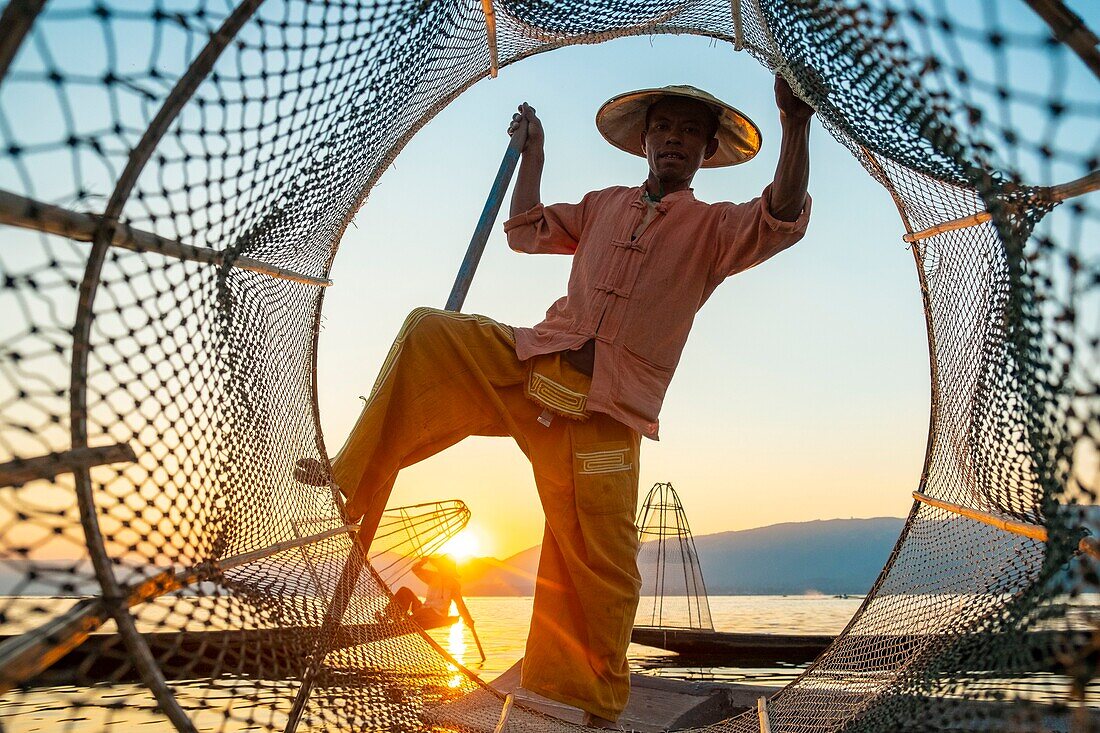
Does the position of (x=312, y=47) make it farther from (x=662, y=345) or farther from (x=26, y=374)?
(x=662, y=345)

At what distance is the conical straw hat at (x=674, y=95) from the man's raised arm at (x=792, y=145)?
0.54 metres

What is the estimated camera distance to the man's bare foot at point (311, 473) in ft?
8.28

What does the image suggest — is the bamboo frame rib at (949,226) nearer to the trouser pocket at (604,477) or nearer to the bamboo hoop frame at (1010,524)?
the bamboo hoop frame at (1010,524)

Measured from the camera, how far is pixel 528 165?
3098 mm

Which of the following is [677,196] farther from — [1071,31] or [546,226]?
[1071,31]

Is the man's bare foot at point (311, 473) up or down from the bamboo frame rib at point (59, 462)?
up

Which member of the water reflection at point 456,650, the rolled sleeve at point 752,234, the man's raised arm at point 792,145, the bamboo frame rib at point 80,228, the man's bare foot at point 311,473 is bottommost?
the water reflection at point 456,650

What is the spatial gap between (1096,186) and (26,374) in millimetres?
1659

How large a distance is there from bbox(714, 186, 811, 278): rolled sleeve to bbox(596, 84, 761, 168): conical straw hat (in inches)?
15.8

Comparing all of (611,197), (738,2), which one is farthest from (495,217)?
(738,2)

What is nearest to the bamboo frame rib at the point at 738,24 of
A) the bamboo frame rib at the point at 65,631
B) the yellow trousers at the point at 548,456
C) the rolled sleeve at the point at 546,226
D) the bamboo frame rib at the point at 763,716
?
the rolled sleeve at the point at 546,226

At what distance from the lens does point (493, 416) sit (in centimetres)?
265

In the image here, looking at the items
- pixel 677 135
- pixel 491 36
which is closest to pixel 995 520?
pixel 677 135

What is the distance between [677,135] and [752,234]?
0.56m
